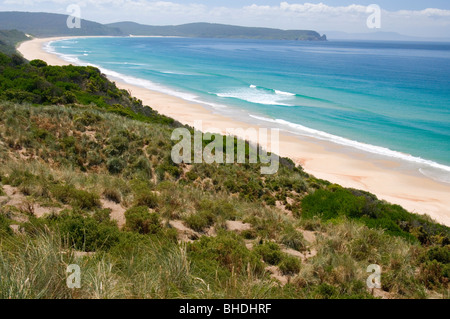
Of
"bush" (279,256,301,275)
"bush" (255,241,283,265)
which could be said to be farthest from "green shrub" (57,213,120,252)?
"bush" (279,256,301,275)

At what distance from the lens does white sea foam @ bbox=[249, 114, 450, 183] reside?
20.7m

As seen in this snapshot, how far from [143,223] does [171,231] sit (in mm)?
610

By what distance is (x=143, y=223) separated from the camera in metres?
6.07

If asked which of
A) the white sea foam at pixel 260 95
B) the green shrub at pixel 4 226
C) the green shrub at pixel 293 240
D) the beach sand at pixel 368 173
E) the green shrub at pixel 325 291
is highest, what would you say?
the white sea foam at pixel 260 95

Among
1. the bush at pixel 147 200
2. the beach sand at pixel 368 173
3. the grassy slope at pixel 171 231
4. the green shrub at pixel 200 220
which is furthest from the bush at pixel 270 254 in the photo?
the beach sand at pixel 368 173

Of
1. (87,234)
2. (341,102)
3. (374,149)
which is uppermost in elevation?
(341,102)

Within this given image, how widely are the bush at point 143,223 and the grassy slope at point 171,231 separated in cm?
3

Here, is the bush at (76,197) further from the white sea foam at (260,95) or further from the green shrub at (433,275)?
the white sea foam at (260,95)

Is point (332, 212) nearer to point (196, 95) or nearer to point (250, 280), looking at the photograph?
point (250, 280)

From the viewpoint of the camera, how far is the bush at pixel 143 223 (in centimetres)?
593

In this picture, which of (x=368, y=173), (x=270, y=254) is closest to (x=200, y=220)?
(x=270, y=254)

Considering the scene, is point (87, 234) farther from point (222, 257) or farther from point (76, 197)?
point (222, 257)

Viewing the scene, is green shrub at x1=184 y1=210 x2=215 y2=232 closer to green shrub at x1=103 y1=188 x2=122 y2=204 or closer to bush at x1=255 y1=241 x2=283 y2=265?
bush at x1=255 y1=241 x2=283 y2=265
